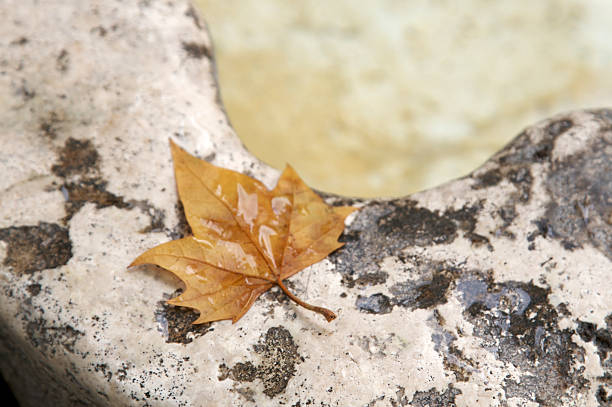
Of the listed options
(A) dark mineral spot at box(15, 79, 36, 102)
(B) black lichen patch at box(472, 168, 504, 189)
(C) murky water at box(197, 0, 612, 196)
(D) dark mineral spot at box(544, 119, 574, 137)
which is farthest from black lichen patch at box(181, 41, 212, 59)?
(C) murky water at box(197, 0, 612, 196)

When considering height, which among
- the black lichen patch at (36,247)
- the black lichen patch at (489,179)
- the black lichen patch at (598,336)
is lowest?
the black lichen patch at (598,336)

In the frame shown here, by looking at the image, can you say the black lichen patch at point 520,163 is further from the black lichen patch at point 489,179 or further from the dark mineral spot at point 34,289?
the dark mineral spot at point 34,289

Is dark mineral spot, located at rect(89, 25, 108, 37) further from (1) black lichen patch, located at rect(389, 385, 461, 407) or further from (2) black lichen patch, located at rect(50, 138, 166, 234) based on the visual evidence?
(1) black lichen patch, located at rect(389, 385, 461, 407)

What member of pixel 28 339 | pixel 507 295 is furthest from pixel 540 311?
pixel 28 339

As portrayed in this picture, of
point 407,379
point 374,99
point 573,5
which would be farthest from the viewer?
point 573,5

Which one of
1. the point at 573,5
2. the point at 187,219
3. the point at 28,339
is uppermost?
the point at 573,5

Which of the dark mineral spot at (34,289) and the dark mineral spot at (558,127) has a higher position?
the dark mineral spot at (558,127)

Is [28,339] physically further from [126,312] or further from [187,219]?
[187,219]

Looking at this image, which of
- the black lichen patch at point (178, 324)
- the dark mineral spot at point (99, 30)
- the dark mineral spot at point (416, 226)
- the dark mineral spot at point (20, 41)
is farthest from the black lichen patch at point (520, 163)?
the dark mineral spot at point (20, 41)
